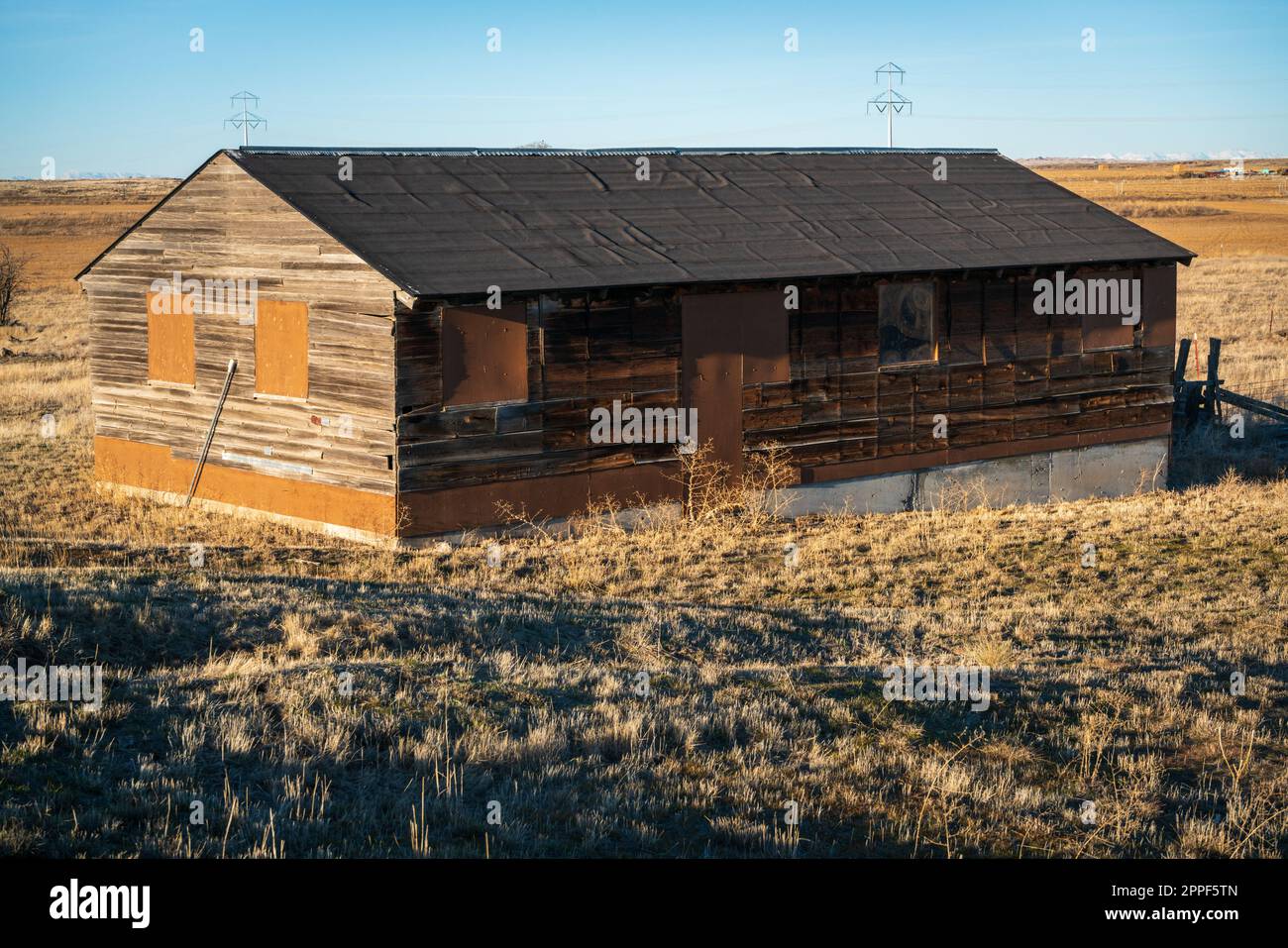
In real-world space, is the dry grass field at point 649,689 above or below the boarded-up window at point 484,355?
below

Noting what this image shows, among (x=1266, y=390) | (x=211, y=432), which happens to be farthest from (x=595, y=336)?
(x=1266, y=390)

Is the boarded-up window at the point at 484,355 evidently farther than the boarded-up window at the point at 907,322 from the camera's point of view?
No

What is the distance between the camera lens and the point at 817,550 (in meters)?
17.0

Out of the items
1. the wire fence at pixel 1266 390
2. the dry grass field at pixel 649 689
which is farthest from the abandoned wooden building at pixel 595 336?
the wire fence at pixel 1266 390

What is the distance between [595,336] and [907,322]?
21.5 ft

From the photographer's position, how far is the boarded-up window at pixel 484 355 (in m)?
16.3

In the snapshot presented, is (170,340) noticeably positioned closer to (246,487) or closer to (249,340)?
(249,340)

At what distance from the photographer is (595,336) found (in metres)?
17.5

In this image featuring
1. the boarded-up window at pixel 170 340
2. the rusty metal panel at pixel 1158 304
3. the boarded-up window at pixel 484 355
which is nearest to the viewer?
the boarded-up window at pixel 484 355

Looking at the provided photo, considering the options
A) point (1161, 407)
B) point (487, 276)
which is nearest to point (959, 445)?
point (1161, 407)

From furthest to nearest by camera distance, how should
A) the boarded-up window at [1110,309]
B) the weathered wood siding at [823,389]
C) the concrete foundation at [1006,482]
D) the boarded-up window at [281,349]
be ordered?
the boarded-up window at [1110,309] < the concrete foundation at [1006,482] < the boarded-up window at [281,349] < the weathered wood siding at [823,389]

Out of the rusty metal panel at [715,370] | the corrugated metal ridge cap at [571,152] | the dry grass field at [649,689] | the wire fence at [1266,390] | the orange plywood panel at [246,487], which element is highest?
the corrugated metal ridge cap at [571,152]

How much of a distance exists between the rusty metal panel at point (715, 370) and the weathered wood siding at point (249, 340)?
13.4 ft

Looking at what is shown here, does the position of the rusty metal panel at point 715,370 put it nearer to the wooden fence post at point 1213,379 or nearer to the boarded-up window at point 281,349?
the boarded-up window at point 281,349
